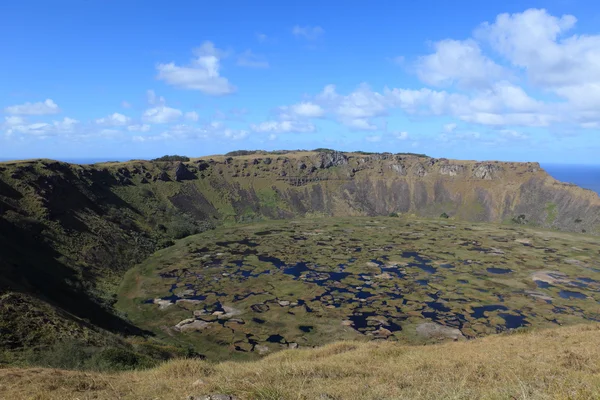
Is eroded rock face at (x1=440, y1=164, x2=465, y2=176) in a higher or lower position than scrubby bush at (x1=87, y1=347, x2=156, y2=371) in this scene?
higher

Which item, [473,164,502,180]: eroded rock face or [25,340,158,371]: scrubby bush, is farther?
[473,164,502,180]: eroded rock face

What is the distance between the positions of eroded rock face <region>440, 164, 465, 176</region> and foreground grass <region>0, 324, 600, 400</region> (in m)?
182

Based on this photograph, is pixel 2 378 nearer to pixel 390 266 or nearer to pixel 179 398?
pixel 179 398

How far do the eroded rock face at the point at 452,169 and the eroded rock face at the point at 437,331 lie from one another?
161718 mm

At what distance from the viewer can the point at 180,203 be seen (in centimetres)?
13300

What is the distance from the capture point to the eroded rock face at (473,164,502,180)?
18338 cm

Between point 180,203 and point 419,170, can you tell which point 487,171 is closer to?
point 419,170

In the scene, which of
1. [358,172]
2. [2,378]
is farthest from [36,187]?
[358,172]

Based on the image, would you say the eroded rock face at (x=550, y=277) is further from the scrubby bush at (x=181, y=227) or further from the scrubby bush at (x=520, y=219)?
the scrubby bush at (x=181, y=227)

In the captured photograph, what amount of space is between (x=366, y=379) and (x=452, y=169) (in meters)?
197

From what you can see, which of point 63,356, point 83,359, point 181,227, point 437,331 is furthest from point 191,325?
point 181,227

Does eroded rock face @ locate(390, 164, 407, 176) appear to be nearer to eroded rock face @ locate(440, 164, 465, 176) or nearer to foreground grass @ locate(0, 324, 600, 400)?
eroded rock face @ locate(440, 164, 465, 176)

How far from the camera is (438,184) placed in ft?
612

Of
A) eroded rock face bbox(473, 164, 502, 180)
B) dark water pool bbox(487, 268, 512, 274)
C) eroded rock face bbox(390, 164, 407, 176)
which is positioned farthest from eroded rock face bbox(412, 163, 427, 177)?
dark water pool bbox(487, 268, 512, 274)
